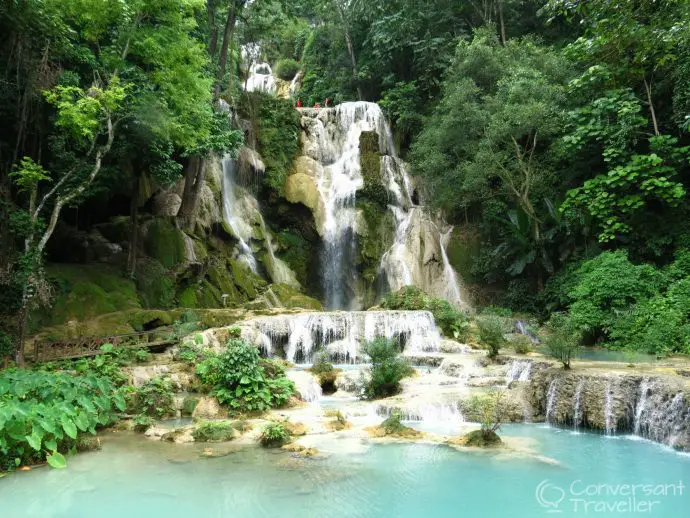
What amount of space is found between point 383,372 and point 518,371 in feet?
8.48

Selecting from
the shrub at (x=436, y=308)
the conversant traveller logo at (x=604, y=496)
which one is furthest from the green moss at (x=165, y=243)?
the conversant traveller logo at (x=604, y=496)

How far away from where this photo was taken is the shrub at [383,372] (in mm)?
9508

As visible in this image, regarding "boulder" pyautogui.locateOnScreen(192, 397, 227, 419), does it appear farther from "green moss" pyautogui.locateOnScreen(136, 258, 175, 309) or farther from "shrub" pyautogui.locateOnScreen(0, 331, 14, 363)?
"green moss" pyautogui.locateOnScreen(136, 258, 175, 309)

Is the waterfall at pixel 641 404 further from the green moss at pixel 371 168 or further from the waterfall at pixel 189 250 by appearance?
the green moss at pixel 371 168

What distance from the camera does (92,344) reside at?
10.6m

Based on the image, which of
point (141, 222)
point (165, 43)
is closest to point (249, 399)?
point (165, 43)

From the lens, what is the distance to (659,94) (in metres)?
15.7

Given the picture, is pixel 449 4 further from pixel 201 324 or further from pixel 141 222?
pixel 201 324

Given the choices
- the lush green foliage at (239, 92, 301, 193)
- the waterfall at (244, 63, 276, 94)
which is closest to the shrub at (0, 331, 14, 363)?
the lush green foliage at (239, 92, 301, 193)

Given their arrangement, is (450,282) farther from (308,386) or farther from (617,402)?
(617,402)

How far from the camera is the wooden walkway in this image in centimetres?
987

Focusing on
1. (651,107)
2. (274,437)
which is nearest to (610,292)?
(651,107)

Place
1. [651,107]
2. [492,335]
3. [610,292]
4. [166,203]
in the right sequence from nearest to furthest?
[492,335], [610,292], [651,107], [166,203]

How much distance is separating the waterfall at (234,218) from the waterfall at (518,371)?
1187 cm
